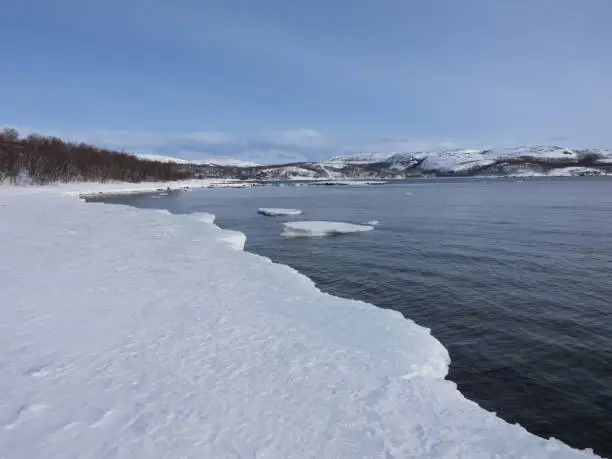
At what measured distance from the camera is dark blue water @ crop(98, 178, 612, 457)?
6879mm

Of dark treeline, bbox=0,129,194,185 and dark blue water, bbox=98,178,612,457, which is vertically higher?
dark treeline, bbox=0,129,194,185

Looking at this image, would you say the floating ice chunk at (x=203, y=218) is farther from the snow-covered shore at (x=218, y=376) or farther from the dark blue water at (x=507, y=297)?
the snow-covered shore at (x=218, y=376)

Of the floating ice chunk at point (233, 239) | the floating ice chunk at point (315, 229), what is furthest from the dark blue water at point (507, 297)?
the floating ice chunk at point (233, 239)

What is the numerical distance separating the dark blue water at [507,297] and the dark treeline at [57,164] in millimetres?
63682

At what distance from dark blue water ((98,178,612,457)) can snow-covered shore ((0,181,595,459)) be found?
4.34 feet

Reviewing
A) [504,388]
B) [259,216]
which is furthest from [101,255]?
[259,216]

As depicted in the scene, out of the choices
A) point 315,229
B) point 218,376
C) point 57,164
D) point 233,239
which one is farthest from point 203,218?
point 57,164

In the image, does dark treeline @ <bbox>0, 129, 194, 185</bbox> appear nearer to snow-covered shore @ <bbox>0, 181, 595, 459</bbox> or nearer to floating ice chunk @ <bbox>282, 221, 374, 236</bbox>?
floating ice chunk @ <bbox>282, 221, 374, 236</bbox>

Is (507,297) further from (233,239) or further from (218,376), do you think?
(233,239)

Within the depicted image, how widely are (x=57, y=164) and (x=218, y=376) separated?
283 ft

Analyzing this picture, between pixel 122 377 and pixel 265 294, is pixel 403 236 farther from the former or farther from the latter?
pixel 122 377

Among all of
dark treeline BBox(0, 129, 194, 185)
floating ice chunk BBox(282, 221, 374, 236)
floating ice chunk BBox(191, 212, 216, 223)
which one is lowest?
floating ice chunk BBox(282, 221, 374, 236)

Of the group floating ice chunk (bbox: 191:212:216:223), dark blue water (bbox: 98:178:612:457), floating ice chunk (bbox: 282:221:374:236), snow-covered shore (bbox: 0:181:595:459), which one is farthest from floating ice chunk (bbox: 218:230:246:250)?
snow-covered shore (bbox: 0:181:595:459)

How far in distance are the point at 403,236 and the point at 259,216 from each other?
14582 millimetres
